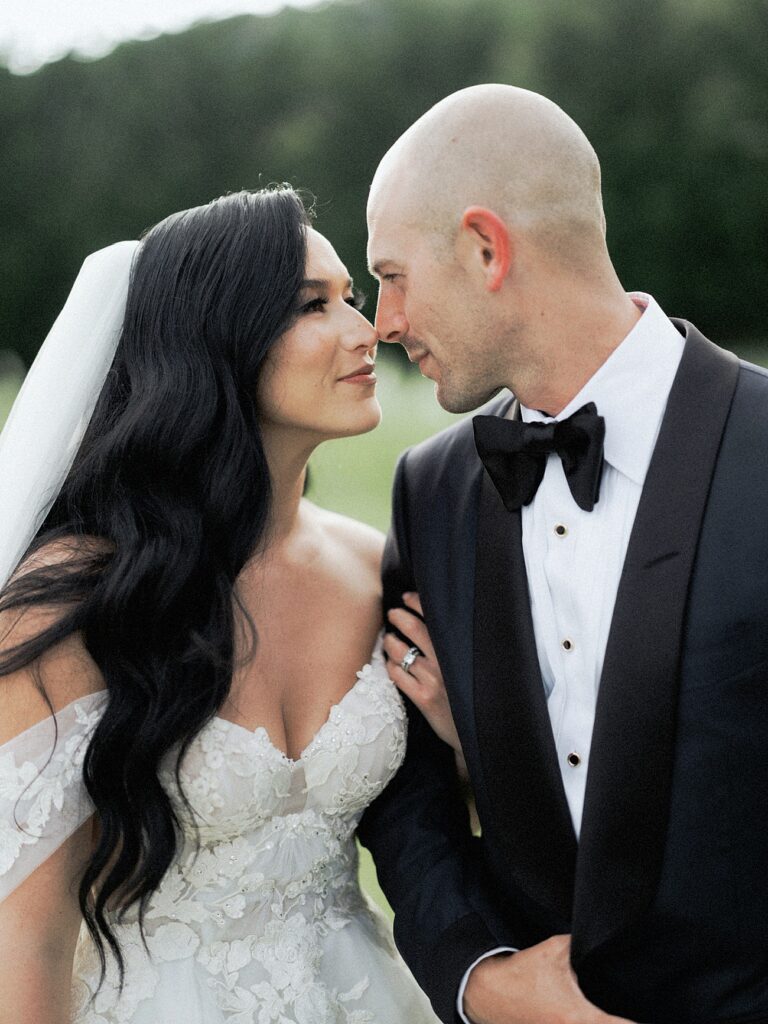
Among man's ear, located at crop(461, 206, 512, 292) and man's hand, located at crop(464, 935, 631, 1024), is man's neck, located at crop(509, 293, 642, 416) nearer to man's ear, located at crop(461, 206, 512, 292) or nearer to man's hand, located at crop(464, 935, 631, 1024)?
man's ear, located at crop(461, 206, 512, 292)

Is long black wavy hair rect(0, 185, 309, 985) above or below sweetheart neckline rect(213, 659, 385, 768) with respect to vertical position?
above

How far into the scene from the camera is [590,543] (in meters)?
2.11

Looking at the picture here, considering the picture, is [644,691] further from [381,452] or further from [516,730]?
[381,452]

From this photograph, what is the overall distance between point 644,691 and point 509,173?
38.0 inches

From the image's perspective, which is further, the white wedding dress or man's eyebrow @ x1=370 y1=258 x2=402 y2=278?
man's eyebrow @ x1=370 y1=258 x2=402 y2=278

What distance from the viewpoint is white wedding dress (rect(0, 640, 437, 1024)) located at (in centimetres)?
210

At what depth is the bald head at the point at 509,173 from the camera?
218 centimetres

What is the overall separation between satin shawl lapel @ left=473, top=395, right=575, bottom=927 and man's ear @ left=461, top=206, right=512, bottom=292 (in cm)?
43

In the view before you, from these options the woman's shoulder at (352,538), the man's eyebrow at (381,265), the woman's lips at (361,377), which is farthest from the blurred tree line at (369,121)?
the man's eyebrow at (381,265)

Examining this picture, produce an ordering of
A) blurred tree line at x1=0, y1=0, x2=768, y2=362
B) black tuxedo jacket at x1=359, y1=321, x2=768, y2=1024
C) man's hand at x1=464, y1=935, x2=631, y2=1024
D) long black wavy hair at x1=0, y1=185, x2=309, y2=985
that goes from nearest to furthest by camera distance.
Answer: black tuxedo jacket at x1=359, y1=321, x2=768, y2=1024 < man's hand at x1=464, y1=935, x2=631, y2=1024 < long black wavy hair at x1=0, y1=185, x2=309, y2=985 < blurred tree line at x1=0, y1=0, x2=768, y2=362

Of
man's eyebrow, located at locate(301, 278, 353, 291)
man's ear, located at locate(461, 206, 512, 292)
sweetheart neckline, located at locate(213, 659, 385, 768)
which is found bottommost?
sweetheart neckline, located at locate(213, 659, 385, 768)

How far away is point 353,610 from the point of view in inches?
103

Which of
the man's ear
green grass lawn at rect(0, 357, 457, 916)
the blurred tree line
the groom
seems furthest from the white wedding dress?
the blurred tree line

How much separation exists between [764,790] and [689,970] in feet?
1.14
